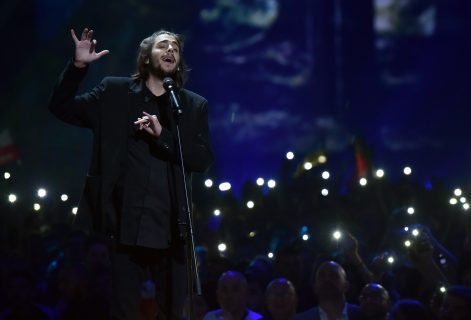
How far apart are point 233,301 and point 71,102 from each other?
345 centimetres

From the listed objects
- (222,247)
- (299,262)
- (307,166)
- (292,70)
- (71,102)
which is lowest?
(71,102)

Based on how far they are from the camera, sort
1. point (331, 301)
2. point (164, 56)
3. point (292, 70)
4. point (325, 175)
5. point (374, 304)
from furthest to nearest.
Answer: point (292, 70)
point (325, 175)
point (331, 301)
point (374, 304)
point (164, 56)

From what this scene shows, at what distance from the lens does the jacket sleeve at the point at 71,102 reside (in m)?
3.00

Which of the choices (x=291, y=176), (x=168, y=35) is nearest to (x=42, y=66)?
(x=291, y=176)

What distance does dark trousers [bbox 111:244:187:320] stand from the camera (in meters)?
2.94

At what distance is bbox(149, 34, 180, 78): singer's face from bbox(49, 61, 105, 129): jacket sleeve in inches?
13.2

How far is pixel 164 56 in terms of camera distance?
10.6 feet

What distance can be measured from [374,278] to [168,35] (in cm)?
456

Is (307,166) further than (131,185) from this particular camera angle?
Yes

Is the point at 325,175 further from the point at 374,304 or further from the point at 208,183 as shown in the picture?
the point at 374,304

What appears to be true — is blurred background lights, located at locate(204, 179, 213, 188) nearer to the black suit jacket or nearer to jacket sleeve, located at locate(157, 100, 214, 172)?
jacket sleeve, located at locate(157, 100, 214, 172)

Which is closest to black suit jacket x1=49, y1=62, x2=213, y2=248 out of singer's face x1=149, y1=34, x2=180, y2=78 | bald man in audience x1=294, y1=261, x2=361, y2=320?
singer's face x1=149, y1=34, x2=180, y2=78

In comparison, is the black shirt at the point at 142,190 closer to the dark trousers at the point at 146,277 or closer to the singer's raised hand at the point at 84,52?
the dark trousers at the point at 146,277

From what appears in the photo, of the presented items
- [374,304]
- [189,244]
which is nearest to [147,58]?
[189,244]
